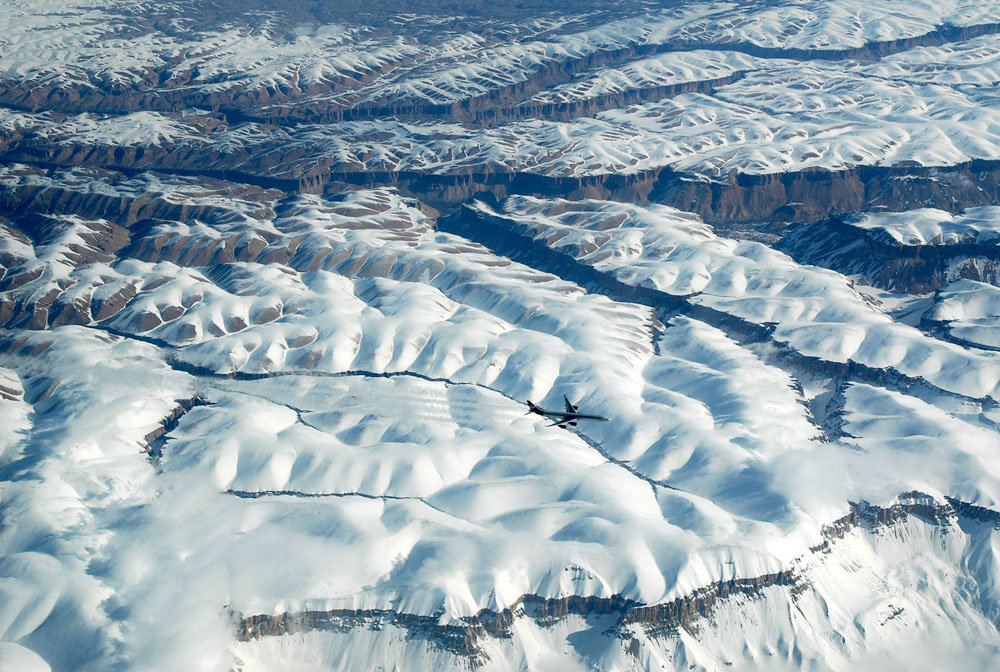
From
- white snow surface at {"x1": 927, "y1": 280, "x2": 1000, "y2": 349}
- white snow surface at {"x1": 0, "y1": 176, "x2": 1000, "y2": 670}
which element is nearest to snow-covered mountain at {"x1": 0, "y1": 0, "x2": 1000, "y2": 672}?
white snow surface at {"x1": 0, "y1": 176, "x2": 1000, "y2": 670}

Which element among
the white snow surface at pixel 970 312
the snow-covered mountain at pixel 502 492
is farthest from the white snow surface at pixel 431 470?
the white snow surface at pixel 970 312

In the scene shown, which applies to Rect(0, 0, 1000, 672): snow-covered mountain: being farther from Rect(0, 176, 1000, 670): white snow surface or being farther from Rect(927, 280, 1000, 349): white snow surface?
Rect(927, 280, 1000, 349): white snow surface

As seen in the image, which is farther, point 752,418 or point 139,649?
point 752,418

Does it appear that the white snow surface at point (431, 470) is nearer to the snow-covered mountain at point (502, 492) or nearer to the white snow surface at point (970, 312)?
the snow-covered mountain at point (502, 492)

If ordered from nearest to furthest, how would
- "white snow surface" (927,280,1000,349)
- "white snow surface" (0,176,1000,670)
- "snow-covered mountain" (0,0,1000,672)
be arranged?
"snow-covered mountain" (0,0,1000,672) < "white snow surface" (0,176,1000,670) < "white snow surface" (927,280,1000,349)

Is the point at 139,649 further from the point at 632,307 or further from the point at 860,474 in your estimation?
the point at 632,307

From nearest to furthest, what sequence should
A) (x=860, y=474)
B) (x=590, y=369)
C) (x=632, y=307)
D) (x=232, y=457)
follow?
(x=860, y=474)
(x=232, y=457)
(x=590, y=369)
(x=632, y=307)

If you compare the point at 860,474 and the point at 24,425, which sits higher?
the point at 860,474

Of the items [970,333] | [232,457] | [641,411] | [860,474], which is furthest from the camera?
[970,333]

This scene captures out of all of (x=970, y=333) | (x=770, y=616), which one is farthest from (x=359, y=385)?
(x=970, y=333)

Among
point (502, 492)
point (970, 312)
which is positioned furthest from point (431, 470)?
point (970, 312)

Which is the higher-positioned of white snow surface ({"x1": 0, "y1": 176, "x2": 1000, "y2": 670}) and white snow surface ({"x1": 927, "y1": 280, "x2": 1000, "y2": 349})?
white snow surface ({"x1": 927, "y1": 280, "x2": 1000, "y2": 349})
